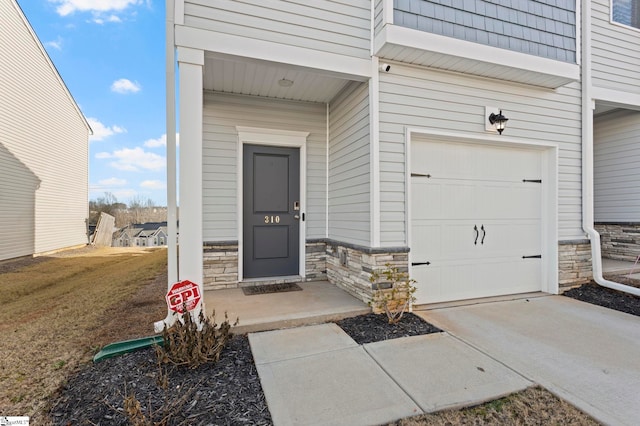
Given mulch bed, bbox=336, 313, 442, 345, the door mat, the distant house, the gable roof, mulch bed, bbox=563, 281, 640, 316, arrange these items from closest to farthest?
mulch bed, bbox=336, 313, 442, 345
mulch bed, bbox=563, 281, 640, 316
the door mat
the gable roof
the distant house

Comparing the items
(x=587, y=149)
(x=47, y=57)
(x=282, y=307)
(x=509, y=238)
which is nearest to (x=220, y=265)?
(x=282, y=307)

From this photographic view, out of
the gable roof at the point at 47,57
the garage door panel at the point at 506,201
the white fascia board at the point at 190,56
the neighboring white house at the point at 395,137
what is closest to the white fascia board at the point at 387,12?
the neighboring white house at the point at 395,137

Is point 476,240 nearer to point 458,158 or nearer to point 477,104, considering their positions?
point 458,158

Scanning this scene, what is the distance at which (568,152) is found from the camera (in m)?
4.39

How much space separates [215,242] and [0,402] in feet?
8.17

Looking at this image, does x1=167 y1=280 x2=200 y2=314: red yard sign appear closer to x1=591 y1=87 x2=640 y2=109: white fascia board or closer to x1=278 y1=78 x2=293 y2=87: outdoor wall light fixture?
x1=278 y1=78 x2=293 y2=87: outdoor wall light fixture

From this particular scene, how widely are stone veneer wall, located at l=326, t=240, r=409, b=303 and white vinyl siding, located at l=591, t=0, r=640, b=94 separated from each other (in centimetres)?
403

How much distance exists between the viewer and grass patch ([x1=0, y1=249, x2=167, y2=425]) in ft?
6.98

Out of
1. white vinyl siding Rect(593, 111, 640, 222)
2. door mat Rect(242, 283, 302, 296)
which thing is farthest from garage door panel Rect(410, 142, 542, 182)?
white vinyl siding Rect(593, 111, 640, 222)

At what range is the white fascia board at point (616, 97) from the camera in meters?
4.51

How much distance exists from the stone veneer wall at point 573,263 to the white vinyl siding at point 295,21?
12.6ft

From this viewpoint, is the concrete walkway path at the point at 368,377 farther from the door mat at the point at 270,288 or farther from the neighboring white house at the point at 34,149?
the neighboring white house at the point at 34,149

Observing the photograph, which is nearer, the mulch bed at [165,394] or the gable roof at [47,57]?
the mulch bed at [165,394]

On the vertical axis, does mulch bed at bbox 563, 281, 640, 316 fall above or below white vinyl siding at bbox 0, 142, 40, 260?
below
